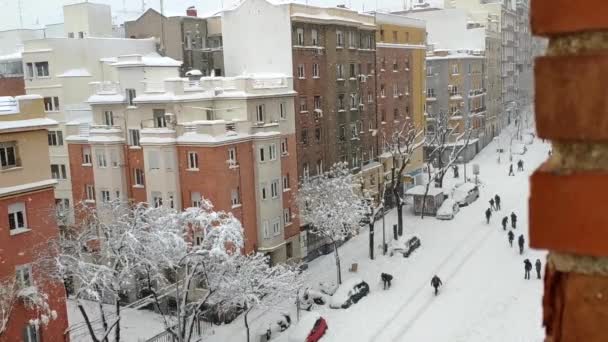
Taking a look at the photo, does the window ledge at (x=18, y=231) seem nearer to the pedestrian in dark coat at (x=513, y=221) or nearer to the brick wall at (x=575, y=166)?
the brick wall at (x=575, y=166)

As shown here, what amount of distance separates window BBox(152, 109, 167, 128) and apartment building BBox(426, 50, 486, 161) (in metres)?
40.8

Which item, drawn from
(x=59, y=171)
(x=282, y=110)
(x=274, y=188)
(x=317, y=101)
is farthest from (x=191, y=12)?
(x=274, y=188)

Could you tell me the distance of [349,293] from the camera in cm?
3055

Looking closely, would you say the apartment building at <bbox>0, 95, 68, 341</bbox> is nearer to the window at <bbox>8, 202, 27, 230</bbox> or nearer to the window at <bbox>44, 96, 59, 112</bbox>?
the window at <bbox>8, 202, 27, 230</bbox>

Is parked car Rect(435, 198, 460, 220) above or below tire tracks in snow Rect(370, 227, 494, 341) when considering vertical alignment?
above

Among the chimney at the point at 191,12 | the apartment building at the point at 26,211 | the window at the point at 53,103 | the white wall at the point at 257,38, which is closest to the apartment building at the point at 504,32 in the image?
the chimney at the point at 191,12

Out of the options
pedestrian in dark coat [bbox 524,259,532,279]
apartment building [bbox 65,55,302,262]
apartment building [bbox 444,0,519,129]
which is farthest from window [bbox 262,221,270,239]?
apartment building [bbox 444,0,519,129]

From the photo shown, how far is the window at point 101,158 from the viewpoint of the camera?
114 ft

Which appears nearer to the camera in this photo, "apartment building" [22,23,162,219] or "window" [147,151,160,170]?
"window" [147,151,160,170]

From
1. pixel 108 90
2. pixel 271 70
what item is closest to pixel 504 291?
pixel 271 70

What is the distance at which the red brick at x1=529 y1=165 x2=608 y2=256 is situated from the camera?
4.83 ft

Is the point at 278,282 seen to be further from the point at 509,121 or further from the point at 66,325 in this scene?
the point at 509,121

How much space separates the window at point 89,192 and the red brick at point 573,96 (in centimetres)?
3671

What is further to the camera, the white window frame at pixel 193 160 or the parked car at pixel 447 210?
the parked car at pixel 447 210
